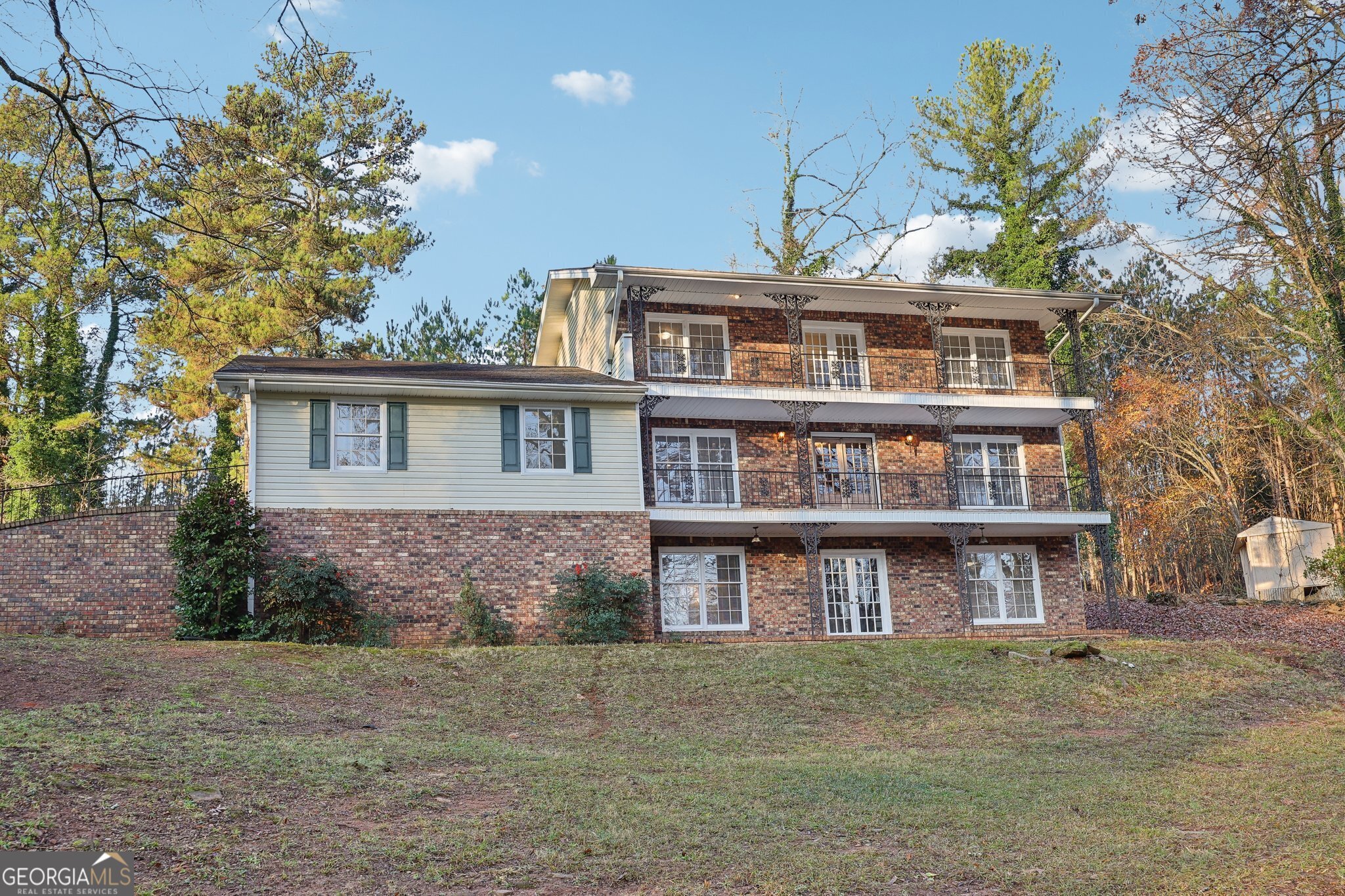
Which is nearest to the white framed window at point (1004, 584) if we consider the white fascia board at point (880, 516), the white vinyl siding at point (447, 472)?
the white fascia board at point (880, 516)

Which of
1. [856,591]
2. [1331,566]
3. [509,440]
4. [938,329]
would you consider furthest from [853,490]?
[1331,566]

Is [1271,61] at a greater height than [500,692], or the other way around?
[1271,61]

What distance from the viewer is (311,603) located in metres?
18.0

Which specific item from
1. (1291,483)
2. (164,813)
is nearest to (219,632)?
(164,813)

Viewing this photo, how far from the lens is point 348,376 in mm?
19594

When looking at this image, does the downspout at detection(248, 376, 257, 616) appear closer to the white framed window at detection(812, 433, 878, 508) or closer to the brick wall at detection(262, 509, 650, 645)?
the brick wall at detection(262, 509, 650, 645)

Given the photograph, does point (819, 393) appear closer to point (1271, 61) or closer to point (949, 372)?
point (949, 372)

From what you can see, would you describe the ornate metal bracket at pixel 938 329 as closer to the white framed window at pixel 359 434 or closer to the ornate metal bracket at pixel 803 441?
the ornate metal bracket at pixel 803 441

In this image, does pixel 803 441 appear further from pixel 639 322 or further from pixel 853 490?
pixel 639 322

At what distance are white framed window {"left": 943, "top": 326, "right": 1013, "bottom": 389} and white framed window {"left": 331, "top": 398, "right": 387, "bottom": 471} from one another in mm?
12717

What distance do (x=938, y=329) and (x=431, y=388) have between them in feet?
36.5

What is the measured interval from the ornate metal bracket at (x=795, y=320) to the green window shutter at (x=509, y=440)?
604 centimetres

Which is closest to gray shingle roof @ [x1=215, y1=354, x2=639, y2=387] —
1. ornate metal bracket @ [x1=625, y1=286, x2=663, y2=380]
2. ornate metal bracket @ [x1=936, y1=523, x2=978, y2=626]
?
ornate metal bracket @ [x1=625, y1=286, x2=663, y2=380]

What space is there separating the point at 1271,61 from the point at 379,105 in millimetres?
29764
